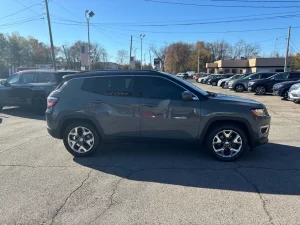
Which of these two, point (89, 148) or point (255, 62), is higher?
point (255, 62)

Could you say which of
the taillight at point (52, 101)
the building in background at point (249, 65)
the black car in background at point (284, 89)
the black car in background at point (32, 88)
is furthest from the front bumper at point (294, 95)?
the building in background at point (249, 65)

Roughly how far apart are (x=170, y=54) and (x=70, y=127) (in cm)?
9355

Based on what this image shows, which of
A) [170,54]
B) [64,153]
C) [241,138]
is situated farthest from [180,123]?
[170,54]

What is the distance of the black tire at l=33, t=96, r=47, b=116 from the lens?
10.5 meters

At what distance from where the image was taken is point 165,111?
480 centimetres

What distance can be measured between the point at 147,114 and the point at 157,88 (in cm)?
56

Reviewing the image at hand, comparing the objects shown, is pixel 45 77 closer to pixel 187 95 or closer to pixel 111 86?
pixel 111 86

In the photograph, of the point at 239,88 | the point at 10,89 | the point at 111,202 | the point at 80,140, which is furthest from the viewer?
the point at 239,88

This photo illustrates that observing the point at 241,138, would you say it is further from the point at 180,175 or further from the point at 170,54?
the point at 170,54

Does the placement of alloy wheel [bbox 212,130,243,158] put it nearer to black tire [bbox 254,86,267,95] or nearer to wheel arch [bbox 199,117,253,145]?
Answer: wheel arch [bbox 199,117,253,145]

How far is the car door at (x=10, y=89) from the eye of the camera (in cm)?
1073

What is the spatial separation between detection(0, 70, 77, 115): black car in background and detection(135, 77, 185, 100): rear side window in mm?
6330

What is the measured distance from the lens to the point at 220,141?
191 inches

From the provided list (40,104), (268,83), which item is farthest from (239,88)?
(40,104)
